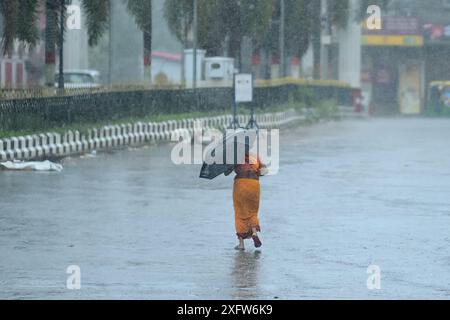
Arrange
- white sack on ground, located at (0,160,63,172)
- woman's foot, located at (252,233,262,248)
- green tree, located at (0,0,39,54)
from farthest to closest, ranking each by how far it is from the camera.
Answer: green tree, located at (0,0,39,54) < white sack on ground, located at (0,160,63,172) < woman's foot, located at (252,233,262,248)

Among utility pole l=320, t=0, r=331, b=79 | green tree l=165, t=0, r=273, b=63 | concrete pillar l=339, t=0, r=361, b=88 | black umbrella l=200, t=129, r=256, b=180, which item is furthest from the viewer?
concrete pillar l=339, t=0, r=361, b=88

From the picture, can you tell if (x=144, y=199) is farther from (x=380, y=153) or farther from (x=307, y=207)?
(x=380, y=153)

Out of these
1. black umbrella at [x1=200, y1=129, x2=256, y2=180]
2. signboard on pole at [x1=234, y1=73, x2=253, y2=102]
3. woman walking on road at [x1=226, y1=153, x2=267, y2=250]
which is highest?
signboard on pole at [x1=234, y1=73, x2=253, y2=102]

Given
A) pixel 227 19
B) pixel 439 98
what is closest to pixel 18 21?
pixel 227 19

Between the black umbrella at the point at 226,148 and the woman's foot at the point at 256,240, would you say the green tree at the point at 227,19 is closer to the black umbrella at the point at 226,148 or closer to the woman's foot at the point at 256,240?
the black umbrella at the point at 226,148

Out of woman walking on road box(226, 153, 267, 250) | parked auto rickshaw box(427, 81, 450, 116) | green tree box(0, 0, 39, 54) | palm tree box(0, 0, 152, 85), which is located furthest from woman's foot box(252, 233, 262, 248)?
parked auto rickshaw box(427, 81, 450, 116)

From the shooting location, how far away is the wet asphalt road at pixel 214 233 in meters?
11.7

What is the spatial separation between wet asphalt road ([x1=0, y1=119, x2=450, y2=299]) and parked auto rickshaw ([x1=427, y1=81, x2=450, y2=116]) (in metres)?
43.0

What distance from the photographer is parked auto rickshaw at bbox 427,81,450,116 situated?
7038cm

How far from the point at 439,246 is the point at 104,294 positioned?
16.4ft

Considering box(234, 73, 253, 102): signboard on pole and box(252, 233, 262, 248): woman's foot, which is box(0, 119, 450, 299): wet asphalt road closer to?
box(252, 233, 262, 248): woman's foot

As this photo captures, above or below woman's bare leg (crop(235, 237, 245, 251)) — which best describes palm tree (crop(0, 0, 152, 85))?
above

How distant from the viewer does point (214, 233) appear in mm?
15742

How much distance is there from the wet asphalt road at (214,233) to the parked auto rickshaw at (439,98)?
43023 mm
